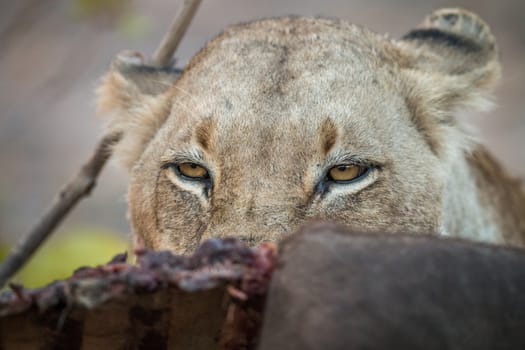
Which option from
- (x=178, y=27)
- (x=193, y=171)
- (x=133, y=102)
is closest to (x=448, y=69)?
(x=178, y=27)

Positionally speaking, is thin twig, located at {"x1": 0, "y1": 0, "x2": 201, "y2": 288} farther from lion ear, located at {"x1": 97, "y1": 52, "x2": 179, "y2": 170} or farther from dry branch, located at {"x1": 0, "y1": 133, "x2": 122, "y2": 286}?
lion ear, located at {"x1": 97, "y1": 52, "x2": 179, "y2": 170}

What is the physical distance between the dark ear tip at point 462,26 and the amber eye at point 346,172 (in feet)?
4.38

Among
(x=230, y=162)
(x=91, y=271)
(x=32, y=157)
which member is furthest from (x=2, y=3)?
(x=91, y=271)

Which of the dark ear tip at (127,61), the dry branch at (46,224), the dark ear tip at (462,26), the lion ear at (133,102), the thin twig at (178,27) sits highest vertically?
the dark ear tip at (462,26)

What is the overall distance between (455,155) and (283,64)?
1003 mm

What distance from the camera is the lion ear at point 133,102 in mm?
4531

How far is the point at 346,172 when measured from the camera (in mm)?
3627

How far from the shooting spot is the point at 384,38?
4547 millimetres

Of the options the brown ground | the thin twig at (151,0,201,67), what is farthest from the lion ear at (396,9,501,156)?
the brown ground

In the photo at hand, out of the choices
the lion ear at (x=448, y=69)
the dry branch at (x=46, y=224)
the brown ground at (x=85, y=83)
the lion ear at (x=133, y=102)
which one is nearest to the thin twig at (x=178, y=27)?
the lion ear at (x=133, y=102)

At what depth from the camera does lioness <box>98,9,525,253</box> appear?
3469 mm

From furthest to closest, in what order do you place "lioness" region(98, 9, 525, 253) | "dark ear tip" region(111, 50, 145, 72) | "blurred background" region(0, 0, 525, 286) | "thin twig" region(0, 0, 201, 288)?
"blurred background" region(0, 0, 525, 286)
"dark ear tip" region(111, 50, 145, 72)
"thin twig" region(0, 0, 201, 288)
"lioness" region(98, 9, 525, 253)

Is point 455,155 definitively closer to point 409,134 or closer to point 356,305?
point 409,134

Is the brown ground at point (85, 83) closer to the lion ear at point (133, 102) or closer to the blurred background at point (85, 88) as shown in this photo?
the blurred background at point (85, 88)
